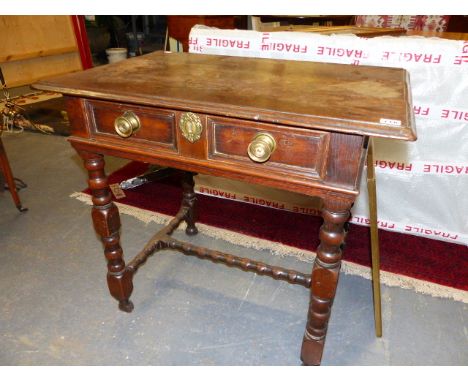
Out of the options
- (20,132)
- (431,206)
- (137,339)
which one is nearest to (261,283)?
(137,339)

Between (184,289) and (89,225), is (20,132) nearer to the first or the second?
(89,225)

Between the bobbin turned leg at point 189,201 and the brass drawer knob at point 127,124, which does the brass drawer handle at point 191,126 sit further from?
the bobbin turned leg at point 189,201

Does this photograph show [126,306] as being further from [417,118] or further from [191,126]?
[417,118]

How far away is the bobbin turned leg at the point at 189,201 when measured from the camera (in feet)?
6.48

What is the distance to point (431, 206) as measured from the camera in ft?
6.44

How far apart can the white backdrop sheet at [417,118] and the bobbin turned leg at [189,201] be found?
0.70m

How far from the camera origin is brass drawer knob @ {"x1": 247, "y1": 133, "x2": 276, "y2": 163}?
98 cm

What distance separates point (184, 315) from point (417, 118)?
4.73 ft

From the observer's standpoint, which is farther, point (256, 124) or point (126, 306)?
point (126, 306)

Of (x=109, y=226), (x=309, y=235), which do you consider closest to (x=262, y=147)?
(x=109, y=226)

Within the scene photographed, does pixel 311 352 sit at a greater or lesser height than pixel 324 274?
lesser

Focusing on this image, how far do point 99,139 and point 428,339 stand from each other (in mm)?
1493

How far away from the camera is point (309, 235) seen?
2.10m

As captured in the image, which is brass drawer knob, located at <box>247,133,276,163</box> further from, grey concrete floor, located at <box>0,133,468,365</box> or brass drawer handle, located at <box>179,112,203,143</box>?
grey concrete floor, located at <box>0,133,468,365</box>
